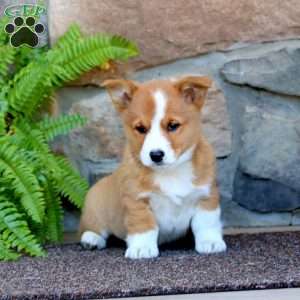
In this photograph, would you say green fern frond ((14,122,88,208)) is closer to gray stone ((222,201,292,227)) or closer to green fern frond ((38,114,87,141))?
green fern frond ((38,114,87,141))

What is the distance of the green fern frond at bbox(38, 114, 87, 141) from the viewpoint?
3332mm

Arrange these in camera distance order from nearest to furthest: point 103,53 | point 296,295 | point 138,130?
point 296,295, point 138,130, point 103,53

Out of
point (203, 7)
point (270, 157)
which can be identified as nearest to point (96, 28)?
point (203, 7)

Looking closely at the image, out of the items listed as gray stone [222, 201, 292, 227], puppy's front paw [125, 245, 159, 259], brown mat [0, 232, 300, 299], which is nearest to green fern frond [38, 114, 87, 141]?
brown mat [0, 232, 300, 299]

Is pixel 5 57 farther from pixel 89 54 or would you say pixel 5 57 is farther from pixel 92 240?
pixel 92 240

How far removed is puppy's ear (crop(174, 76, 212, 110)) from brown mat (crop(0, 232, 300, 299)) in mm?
575

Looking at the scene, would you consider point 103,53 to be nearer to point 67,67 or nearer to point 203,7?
point 67,67

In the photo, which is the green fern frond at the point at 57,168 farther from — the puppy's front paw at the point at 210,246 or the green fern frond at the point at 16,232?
the puppy's front paw at the point at 210,246

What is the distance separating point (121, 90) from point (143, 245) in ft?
1.93

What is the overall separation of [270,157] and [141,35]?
78 cm

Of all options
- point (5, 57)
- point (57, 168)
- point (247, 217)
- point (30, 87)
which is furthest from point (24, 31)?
point (247, 217)

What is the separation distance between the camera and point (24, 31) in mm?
3541

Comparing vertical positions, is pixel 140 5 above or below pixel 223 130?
above

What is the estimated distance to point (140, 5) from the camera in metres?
3.44
